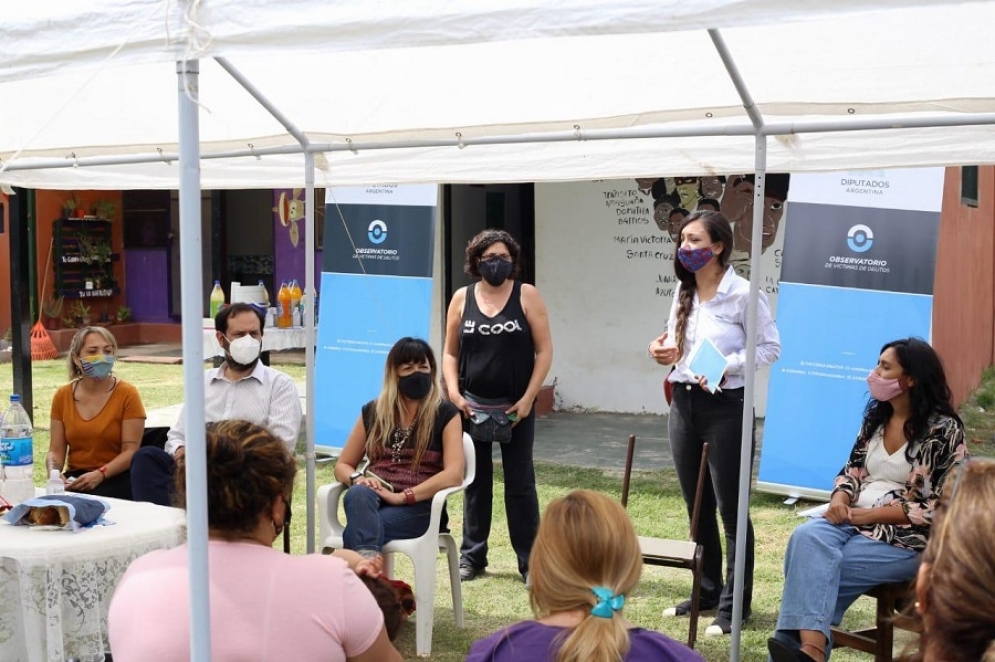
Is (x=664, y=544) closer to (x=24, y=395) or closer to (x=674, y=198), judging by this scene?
(x=674, y=198)

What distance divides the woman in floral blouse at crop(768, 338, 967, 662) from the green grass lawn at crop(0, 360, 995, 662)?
0.63 m

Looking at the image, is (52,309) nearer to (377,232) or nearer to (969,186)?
(377,232)

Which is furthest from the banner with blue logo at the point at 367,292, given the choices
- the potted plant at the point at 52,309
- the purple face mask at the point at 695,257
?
the potted plant at the point at 52,309

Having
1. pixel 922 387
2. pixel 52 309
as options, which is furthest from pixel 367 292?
pixel 52 309

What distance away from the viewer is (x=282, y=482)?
2293mm

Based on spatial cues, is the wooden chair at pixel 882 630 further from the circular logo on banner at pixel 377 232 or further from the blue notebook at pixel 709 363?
the circular logo on banner at pixel 377 232

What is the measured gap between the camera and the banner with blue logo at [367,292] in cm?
732

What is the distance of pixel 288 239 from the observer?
13891mm

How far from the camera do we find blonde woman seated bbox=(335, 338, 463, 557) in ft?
14.1

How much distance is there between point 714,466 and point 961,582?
3.07m

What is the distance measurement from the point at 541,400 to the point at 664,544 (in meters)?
4.95

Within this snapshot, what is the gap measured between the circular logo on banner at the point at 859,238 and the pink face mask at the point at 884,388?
2698 mm

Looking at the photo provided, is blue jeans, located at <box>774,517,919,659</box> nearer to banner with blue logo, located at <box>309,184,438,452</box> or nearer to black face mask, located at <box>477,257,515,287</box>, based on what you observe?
Result: black face mask, located at <box>477,257,515,287</box>

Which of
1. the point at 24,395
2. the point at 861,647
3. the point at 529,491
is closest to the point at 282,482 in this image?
the point at 861,647
